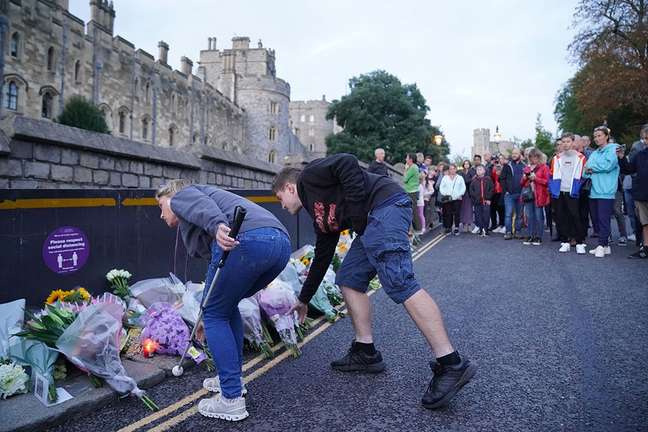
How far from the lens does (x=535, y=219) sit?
10664mm

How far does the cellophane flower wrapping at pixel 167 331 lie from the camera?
4.02 metres

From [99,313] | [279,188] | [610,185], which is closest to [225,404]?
[99,313]

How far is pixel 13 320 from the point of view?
3.79 meters

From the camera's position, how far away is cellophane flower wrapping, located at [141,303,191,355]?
13.2 feet

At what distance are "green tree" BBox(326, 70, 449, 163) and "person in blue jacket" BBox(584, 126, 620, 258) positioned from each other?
43.0 meters

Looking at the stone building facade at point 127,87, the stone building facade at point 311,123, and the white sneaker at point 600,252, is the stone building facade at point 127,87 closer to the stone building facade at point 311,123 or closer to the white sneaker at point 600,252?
the white sneaker at point 600,252

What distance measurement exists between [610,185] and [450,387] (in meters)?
7.12

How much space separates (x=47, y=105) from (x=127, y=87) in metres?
7.33

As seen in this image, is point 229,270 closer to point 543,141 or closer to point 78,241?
point 78,241

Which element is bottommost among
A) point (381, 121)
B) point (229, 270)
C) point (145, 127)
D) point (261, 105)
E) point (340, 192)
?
point (229, 270)

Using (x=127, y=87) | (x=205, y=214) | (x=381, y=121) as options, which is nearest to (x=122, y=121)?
(x=127, y=87)

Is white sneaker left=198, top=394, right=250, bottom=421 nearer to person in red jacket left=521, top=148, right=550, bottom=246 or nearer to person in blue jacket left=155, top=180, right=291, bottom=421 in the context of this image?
person in blue jacket left=155, top=180, right=291, bottom=421

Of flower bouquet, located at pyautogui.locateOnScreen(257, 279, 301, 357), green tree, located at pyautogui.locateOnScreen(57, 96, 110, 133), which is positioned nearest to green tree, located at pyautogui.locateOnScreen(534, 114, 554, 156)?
green tree, located at pyautogui.locateOnScreen(57, 96, 110, 133)

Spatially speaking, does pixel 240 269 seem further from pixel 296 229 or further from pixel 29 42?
pixel 29 42
